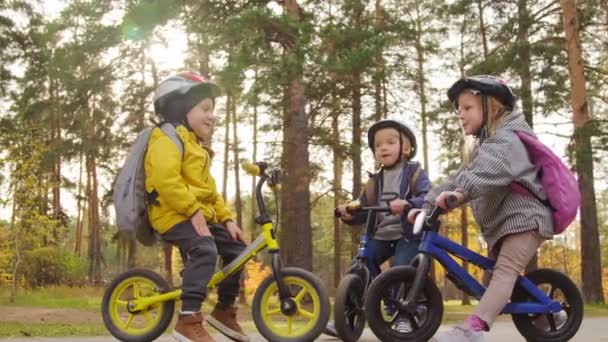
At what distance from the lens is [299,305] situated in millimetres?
4426

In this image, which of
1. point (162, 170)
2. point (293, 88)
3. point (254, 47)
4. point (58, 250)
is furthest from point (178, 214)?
point (58, 250)

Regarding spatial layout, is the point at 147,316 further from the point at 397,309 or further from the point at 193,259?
the point at 397,309

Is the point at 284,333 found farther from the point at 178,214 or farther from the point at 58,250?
the point at 58,250

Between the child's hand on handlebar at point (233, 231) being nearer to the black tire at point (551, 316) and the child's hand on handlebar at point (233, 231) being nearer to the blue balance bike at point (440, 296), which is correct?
the blue balance bike at point (440, 296)

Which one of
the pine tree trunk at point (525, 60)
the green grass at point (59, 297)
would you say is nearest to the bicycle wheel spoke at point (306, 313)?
the green grass at point (59, 297)

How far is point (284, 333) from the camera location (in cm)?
448

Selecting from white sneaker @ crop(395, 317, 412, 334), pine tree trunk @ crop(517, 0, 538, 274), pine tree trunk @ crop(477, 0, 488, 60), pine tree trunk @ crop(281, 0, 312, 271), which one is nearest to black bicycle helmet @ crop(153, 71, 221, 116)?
white sneaker @ crop(395, 317, 412, 334)

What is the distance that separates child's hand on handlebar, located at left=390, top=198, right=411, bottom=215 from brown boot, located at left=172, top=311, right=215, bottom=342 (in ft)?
5.03

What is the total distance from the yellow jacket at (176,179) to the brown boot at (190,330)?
0.58 metres

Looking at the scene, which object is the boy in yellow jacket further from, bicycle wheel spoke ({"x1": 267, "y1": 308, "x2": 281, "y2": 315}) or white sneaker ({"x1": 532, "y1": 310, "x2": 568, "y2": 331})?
white sneaker ({"x1": 532, "y1": 310, "x2": 568, "y2": 331})

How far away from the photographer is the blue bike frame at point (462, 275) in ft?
13.7

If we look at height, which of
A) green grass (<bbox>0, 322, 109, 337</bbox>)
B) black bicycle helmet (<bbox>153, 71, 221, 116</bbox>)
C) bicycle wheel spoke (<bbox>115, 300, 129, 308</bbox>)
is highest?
black bicycle helmet (<bbox>153, 71, 221, 116</bbox>)

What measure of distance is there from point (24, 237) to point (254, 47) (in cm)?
1043

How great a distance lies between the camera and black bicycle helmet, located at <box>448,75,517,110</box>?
429 cm
